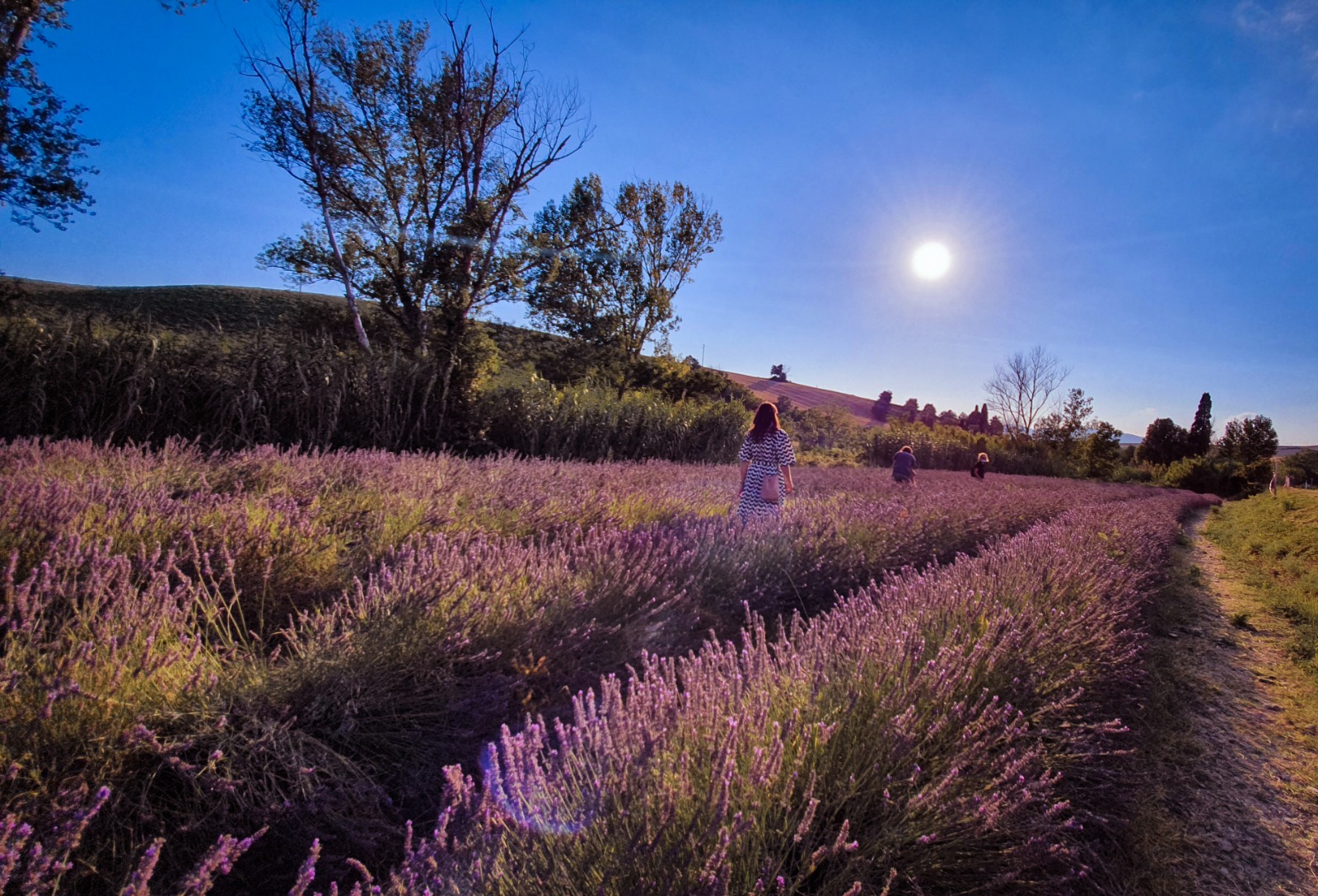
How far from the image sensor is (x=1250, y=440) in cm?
5219

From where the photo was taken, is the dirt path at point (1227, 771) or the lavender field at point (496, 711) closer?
the lavender field at point (496, 711)

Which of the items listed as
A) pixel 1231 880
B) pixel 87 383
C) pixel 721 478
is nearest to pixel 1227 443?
pixel 721 478

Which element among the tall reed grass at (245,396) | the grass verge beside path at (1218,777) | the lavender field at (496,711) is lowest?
the grass verge beside path at (1218,777)

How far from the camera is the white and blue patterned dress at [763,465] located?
529cm

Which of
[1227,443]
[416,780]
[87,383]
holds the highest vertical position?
[1227,443]

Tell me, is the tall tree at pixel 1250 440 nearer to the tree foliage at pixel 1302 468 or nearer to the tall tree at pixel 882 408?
the tree foliage at pixel 1302 468

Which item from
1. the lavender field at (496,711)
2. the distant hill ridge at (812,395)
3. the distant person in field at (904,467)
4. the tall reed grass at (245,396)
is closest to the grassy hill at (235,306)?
the tall reed grass at (245,396)

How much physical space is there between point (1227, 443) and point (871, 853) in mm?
78720

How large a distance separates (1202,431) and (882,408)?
32836 millimetres

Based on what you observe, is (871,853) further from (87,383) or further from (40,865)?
(87,383)

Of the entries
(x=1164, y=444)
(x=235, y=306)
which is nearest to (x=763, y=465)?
(x=235, y=306)

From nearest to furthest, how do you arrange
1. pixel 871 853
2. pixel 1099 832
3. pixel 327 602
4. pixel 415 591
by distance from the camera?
pixel 871 853, pixel 1099 832, pixel 415 591, pixel 327 602

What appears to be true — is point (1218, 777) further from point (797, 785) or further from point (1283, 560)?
point (1283, 560)

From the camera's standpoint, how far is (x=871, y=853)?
1.38m
